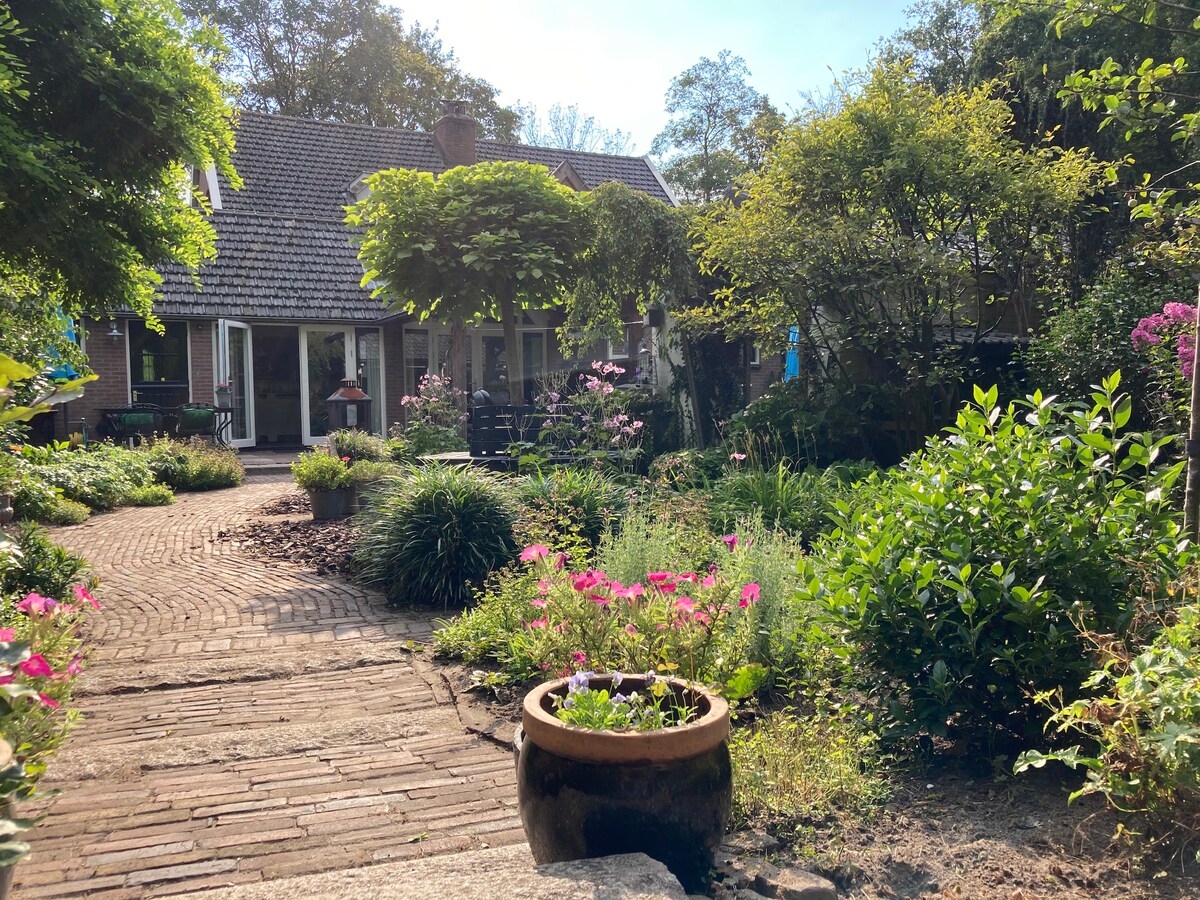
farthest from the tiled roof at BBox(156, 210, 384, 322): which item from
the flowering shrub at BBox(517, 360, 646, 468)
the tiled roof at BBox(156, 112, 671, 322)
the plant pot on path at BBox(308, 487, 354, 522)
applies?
the flowering shrub at BBox(517, 360, 646, 468)

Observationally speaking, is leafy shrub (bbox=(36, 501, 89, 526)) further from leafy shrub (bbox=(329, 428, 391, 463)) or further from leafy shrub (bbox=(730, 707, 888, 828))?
leafy shrub (bbox=(730, 707, 888, 828))

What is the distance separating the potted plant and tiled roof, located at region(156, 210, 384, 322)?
7.92m

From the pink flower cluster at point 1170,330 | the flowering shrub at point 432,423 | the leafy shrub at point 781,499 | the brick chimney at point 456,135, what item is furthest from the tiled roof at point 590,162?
the pink flower cluster at point 1170,330

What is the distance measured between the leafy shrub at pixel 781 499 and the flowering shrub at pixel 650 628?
8.20ft

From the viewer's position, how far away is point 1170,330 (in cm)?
606

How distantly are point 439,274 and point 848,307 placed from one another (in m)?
4.91

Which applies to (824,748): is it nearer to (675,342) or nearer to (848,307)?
(848,307)

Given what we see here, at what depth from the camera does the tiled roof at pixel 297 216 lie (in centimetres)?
1658

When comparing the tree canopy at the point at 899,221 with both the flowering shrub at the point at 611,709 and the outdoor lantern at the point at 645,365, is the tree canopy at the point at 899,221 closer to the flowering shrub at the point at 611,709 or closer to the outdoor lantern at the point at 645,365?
the outdoor lantern at the point at 645,365

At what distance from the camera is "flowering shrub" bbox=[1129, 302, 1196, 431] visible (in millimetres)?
5629

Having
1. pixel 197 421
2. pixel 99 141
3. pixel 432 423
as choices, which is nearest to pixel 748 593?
pixel 99 141

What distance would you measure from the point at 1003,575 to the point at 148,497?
1013 centimetres

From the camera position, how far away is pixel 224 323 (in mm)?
16109

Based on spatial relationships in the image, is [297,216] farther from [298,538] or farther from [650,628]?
[650,628]
